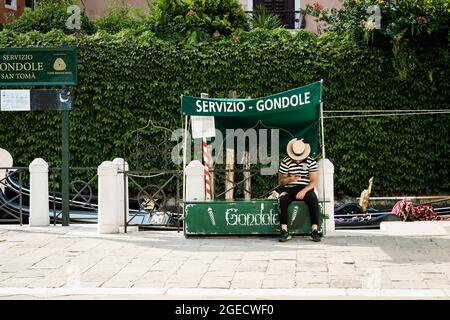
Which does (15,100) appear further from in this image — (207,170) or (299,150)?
(299,150)

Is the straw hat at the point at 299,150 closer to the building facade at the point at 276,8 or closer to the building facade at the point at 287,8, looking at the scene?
the building facade at the point at 276,8

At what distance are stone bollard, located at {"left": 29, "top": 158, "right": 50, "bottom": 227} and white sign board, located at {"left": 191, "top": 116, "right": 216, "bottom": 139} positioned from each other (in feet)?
9.30

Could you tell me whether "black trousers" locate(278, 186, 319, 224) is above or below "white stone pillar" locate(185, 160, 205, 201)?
below

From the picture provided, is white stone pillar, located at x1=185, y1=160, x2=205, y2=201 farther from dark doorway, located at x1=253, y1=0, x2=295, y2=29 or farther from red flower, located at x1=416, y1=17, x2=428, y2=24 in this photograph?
dark doorway, located at x1=253, y1=0, x2=295, y2=29

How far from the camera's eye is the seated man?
469 inches

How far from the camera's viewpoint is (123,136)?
18250mm

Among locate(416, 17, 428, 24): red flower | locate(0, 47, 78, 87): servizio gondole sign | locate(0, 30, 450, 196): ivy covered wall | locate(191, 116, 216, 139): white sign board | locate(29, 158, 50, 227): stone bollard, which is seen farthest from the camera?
locate(0, 30, 450, 196): ivy covered wall

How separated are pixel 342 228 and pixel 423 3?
6319 millimetres

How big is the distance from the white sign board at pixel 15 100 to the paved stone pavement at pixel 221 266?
2.45m

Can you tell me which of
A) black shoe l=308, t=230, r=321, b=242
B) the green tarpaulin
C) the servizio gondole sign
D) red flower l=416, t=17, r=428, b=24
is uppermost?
red flower l=416, t=17, r=428, b=24

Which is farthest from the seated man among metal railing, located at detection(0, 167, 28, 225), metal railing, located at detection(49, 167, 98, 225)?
metal railing, located at detection(0, 167, 28, 225)

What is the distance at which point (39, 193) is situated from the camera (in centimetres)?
1408

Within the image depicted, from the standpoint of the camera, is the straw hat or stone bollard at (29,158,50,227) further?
stone bollard at (29,158,50,227)

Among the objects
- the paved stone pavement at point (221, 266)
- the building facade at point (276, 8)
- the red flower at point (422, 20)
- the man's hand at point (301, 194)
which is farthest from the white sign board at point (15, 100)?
the building facade at point (276, 8)
